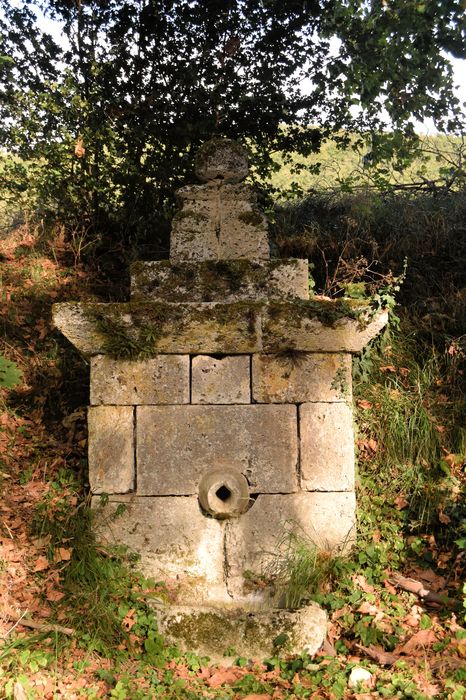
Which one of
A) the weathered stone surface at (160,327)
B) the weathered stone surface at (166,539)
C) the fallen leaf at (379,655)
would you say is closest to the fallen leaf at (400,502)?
the fallen leaf at (379,655)

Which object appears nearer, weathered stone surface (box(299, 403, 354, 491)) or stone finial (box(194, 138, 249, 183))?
weathered stone surface (box(299, 403, 354, 491))

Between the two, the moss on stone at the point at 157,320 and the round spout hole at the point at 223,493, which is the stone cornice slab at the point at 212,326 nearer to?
the moss on stone at the point at 157,320

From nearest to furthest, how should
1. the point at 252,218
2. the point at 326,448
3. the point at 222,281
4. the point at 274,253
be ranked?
1. the point at 326,448
2. the point at 222,281
3. the point at 252,218
4. the point at 274,253

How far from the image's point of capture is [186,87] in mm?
7629

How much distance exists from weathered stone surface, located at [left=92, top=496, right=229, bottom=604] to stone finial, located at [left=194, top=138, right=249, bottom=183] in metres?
2.45

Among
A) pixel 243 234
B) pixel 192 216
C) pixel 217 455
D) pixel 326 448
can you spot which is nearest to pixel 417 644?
pixel 326 448

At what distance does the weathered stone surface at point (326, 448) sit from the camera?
441cm

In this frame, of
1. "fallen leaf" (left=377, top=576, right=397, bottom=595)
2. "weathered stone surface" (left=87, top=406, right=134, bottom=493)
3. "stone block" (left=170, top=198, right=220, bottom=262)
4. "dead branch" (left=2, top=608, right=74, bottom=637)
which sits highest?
"stone block" (left=170, top=198, right=220, bottom=262)

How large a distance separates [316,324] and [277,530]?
1.43m

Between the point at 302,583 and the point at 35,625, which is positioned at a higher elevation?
the point at 302,583

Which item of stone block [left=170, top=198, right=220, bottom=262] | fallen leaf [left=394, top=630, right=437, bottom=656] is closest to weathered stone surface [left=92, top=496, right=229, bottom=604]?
fallen leaf [left=394, top=630, right=437, bottom=656]

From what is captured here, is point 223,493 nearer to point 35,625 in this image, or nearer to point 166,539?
point 166,539

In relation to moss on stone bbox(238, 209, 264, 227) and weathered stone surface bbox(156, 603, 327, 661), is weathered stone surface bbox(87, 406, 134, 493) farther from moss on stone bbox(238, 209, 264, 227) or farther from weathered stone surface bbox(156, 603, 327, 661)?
moss on stone bbox(238, 209, 264, 227)

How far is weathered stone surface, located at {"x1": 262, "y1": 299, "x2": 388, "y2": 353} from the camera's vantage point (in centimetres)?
438
